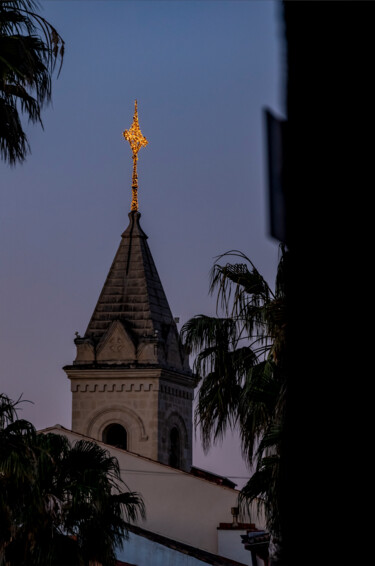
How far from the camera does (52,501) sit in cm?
1912

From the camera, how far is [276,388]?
1488 centimetres

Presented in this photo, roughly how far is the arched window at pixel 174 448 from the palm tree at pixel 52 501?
30055 mm

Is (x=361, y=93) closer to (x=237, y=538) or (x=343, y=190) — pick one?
(x=343, y=190)

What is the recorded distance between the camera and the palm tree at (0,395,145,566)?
1530cm

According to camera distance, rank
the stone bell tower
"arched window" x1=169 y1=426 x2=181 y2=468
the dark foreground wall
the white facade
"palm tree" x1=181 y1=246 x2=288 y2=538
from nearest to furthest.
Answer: the dark foreground wall → "palm tree" x1=181 y1=246 x2=288 y2=538 → the white facade → the stone bell tower → "arched window" x1=169 y1=426 x2=181 y2=468

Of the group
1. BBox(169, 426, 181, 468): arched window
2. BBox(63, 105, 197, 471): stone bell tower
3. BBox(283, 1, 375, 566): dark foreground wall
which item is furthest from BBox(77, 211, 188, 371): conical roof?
BBox(283, 1, 375, 566): dark foreground wall

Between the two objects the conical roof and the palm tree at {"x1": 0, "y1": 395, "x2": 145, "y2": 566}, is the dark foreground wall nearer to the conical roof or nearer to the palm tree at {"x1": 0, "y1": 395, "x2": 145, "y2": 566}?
the palm tree at {"x1": 0, "y1": 395, "x2": 145, "y2": 566}

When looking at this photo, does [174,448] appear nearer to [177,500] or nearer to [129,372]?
[129,372]

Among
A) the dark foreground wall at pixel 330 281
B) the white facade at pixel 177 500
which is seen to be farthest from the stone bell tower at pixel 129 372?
the dark foreground wall at pixel 330 281

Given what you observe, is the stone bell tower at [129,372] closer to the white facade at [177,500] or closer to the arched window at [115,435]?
the arched window at [115,435]

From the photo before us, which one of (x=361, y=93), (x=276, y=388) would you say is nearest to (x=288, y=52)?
(x=361, y=93)

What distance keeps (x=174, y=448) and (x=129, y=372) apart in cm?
438

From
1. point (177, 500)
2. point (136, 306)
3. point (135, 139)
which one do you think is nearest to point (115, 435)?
point (136, 306)

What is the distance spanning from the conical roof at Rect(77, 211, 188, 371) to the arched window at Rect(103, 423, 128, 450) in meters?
3.14
